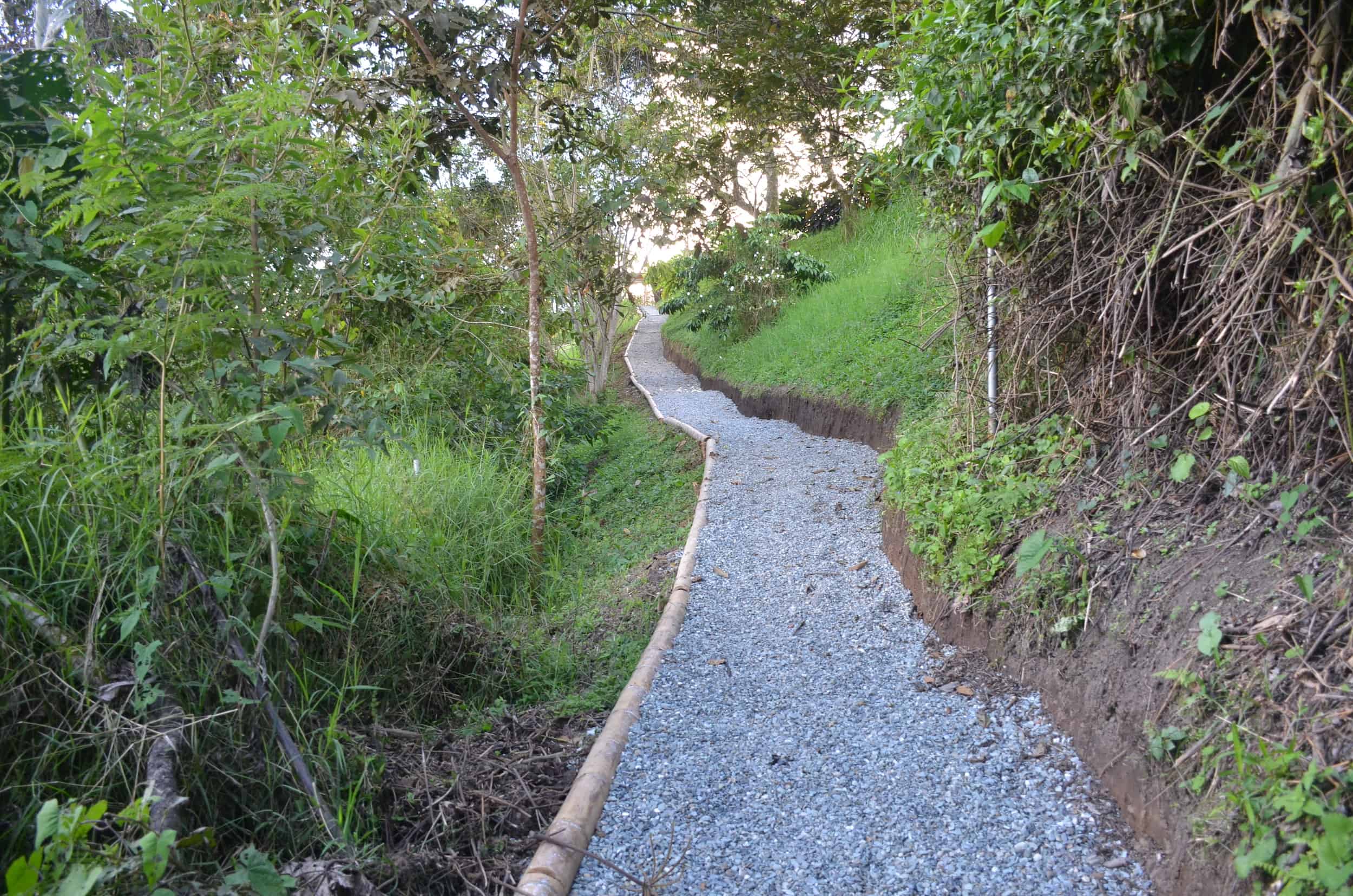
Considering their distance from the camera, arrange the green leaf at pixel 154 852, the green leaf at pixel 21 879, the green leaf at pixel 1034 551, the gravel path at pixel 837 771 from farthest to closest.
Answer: the green leaf at pixel 1034 551, the gravel path at pixel 837 771, the green leaf at pixel 154 852, the green leaf at pixel 21 879

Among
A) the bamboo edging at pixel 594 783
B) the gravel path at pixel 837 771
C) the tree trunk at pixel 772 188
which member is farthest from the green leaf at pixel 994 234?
the tree trunk at pixel 772 188

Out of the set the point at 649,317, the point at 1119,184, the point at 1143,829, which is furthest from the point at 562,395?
the point at 649,317

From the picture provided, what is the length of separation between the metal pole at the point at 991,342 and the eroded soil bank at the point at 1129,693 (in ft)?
3.40

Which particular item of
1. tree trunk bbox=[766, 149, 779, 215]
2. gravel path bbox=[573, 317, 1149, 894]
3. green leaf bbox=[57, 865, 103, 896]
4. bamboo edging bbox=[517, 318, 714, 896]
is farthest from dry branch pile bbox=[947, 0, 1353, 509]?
tree trunk bbox=[766, 149, 779, 215]

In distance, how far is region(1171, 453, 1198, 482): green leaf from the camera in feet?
8.65

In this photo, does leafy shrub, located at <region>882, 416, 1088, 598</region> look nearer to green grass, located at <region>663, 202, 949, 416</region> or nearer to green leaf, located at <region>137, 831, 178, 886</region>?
green grass, located at <region>663, 202, 949, 416</region>

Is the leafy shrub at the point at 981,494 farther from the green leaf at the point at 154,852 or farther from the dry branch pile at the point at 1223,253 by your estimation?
the green leaf at the point at 154,852

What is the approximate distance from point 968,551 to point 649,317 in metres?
30.5

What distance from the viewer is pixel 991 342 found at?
4180mm

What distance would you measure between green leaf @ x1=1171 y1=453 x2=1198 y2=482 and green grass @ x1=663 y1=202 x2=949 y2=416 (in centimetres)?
208

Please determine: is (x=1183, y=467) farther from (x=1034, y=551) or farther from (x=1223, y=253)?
(x=1223, y=253)

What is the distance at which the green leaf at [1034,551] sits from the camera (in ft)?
9.77

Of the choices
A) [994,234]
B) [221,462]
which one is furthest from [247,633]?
[994,234]

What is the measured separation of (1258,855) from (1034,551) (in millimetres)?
1368
